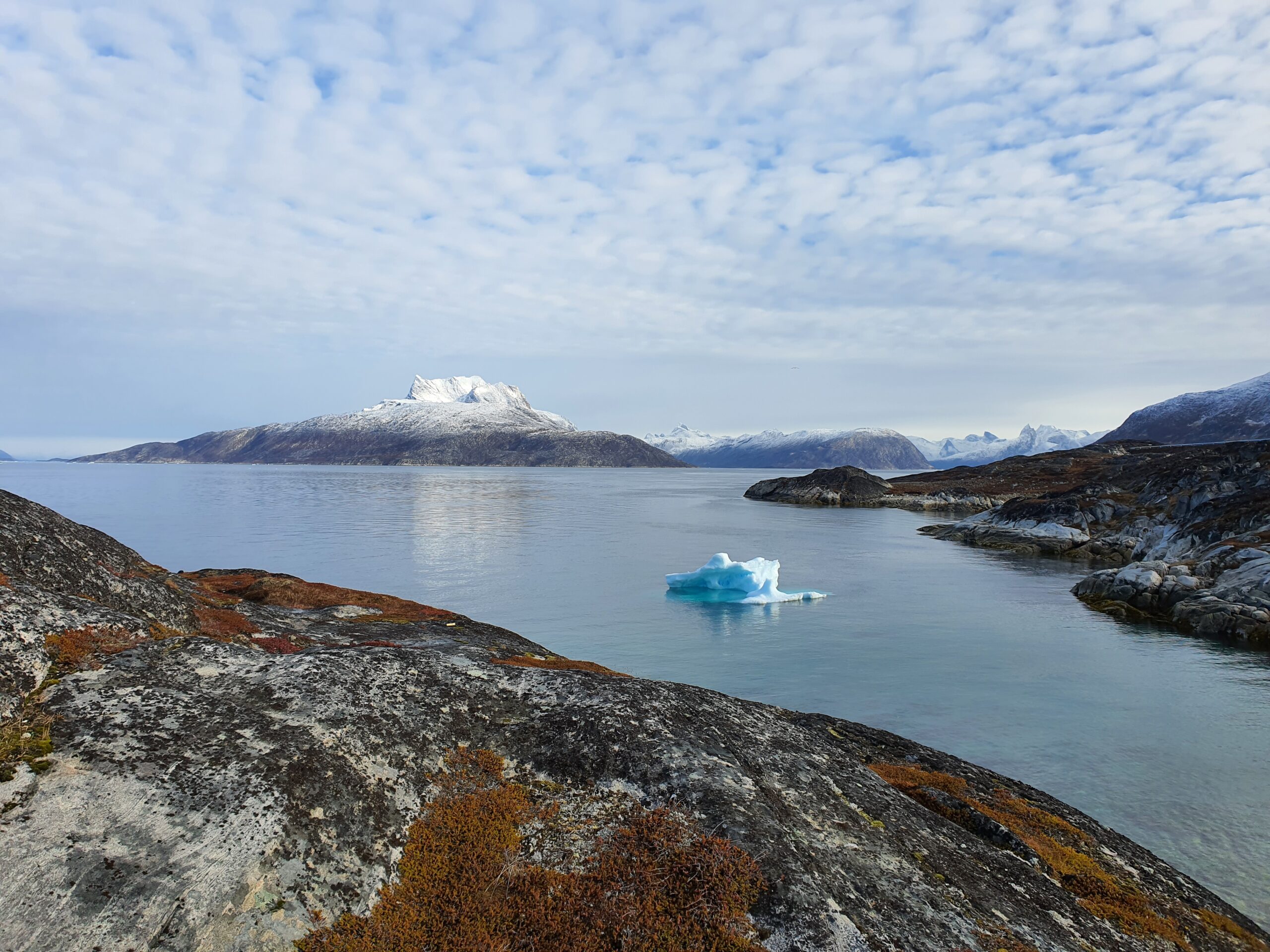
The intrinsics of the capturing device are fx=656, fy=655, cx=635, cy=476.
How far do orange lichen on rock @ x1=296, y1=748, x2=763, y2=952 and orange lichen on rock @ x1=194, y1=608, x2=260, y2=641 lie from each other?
7422mm

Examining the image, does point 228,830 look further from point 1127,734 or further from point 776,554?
point 776,554

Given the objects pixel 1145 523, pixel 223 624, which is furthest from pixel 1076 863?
pixel 1145 523

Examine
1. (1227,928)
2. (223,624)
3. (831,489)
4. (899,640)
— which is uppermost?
(223,624)

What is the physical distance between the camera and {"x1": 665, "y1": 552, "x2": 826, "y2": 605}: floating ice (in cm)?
4019

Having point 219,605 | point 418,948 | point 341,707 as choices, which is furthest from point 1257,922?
point 219,605

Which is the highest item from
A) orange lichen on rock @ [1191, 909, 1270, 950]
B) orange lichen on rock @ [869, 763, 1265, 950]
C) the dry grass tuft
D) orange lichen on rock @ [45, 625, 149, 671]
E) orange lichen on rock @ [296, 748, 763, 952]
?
orange lichen on rock @ [45, 625, 149, 671]

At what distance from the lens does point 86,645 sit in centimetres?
723

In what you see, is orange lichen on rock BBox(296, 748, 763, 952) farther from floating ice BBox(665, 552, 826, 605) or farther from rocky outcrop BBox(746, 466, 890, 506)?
rocky outcrop BBox(746, 466, 890, 506)

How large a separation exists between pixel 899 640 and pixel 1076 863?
934 inches

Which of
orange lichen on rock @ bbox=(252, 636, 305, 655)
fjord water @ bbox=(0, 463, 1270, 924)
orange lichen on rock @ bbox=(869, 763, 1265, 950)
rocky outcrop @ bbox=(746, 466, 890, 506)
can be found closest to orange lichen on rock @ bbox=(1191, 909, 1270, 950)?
orange lichen on rock @ bbox=(869, 763, 1265, 950)

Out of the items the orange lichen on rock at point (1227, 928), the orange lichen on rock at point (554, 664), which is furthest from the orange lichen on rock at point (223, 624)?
the orange lichen on rock at point (1227, 928)

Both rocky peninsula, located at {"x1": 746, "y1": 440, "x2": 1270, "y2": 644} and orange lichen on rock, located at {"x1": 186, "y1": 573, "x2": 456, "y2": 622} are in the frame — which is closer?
orange lichen on rock, located at {"x1": 186, "y1": 573, "x2": 456, "y2": 622}

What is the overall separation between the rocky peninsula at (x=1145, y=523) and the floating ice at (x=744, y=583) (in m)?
18.4

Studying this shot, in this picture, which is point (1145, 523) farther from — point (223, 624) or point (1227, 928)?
point (223, 624)
